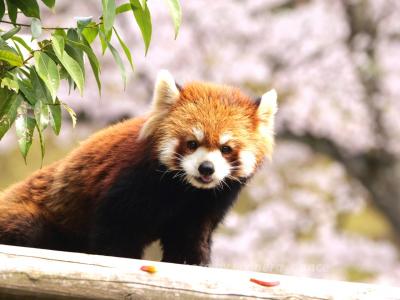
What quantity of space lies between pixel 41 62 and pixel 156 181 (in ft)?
4.54

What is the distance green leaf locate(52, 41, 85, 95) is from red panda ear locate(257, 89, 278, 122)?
1.74 meters

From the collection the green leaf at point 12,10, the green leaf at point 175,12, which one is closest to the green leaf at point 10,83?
the green leaf at point 12,10

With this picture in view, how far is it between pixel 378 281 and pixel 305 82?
375 centimetres

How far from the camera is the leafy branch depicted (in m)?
3.27

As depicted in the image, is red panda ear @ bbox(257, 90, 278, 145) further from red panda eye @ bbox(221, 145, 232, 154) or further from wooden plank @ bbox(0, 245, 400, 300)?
wooden plank @ bbox(0, 245, 400, 300)

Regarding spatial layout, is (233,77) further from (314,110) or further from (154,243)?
(154,243)

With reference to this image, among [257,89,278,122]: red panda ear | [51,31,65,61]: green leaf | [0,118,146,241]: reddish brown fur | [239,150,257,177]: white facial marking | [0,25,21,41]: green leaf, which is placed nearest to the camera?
[51,31,65,61]: green leaf

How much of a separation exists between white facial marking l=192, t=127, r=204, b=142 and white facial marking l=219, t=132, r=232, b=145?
0.38ft

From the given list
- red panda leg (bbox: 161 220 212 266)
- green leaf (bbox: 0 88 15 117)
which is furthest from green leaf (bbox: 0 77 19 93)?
red panda leg (bbox: 161 220 212 266)

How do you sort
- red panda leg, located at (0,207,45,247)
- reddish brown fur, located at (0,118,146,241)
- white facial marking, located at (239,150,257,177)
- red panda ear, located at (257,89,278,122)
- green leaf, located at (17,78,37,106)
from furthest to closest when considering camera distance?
red panda ear, located at (257,89,278,122)
white facial marking, located at (239,150,257,177)
reddish brown fur, located at (0,118,146,241)
red panda leg, located at (0,207,45,247)
green leaf, located at (17,78,37,106)

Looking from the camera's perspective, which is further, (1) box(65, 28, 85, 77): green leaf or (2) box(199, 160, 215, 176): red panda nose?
(2) box(199, 160, 215, 176): red panda nose

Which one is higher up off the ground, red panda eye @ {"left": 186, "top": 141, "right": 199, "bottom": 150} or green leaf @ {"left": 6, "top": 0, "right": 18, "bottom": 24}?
green leaf @ {"left": 6, "top": 0, "right": 18, "bottom": 24}

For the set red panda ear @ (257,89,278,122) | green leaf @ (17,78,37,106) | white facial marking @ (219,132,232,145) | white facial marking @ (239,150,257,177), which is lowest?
white facial marking @ (239,150,257,177)

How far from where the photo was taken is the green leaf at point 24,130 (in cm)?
347
